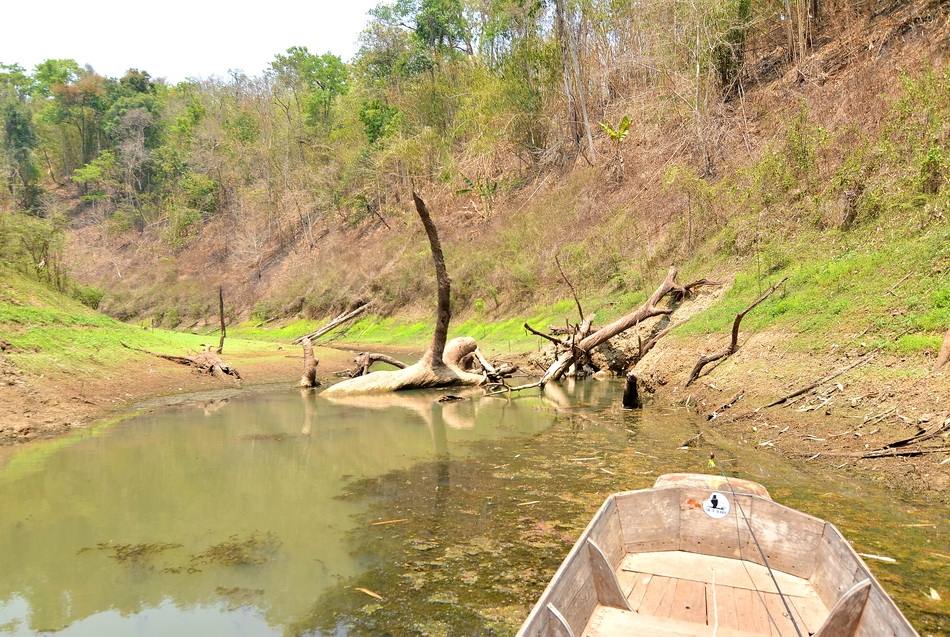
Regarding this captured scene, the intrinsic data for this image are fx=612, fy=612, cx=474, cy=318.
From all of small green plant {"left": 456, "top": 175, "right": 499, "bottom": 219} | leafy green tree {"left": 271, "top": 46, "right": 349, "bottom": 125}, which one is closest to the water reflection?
small green plant {"left": 456, "top": 175, "right": 499, "bottom": 219}

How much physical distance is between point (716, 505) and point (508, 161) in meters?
40.7

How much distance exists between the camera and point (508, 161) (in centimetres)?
4428

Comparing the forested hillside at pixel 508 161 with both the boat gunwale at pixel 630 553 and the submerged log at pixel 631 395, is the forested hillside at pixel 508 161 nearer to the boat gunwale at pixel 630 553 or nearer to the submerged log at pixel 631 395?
the submerged log at pixel 631 395

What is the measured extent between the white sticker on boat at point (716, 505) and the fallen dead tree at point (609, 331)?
1150 centimetres

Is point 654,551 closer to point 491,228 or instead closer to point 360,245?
point 491,228

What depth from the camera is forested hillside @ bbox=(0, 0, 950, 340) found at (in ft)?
62.1

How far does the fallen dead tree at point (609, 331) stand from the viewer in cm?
1808

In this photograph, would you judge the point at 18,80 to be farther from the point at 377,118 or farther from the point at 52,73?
the point at 377,118

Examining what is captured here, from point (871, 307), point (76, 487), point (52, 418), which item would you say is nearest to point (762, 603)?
point (871, 307)

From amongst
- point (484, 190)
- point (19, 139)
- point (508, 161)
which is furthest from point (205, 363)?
point (19, 139)

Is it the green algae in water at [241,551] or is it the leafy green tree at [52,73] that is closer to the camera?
the green algae in water at [241,551]

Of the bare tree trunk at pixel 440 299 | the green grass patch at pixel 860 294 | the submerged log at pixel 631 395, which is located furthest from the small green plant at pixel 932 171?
the bare tree trunk at pixel 440 299

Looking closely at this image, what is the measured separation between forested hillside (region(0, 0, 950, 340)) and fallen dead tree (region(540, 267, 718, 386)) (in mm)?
2465

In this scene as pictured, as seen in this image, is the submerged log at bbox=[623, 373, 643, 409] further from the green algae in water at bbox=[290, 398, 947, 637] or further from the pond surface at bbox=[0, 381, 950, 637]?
the green algae in water at bbox=[290, 398, 947, 637]
